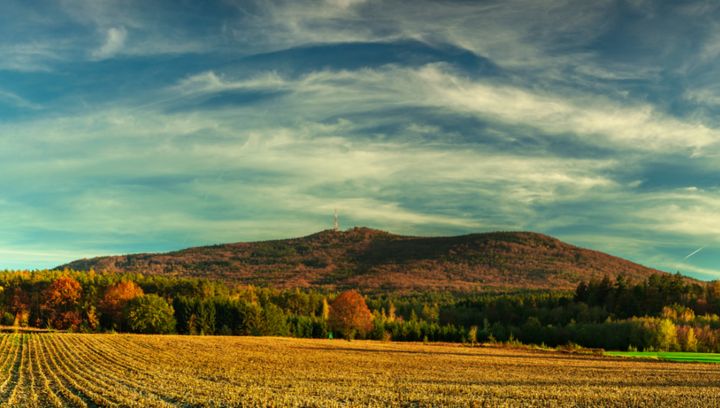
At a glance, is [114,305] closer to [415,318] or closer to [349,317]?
[349,317]

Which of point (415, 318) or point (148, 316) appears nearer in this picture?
point (148, 316)

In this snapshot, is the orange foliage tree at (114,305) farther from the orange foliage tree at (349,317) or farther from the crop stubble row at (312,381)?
the crop stubble row at (312,381)

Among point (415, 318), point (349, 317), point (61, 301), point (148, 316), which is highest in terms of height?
point (61, 301)

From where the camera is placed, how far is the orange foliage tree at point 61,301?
132 m

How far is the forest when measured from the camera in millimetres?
108625

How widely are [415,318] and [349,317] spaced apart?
23.2m

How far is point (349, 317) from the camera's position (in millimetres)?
115938

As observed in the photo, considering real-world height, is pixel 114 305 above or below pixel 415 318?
above

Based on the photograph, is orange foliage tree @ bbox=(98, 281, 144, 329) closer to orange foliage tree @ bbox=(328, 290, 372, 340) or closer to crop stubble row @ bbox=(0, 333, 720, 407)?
orange foliage tree @ bbox=(328, 290, 372, 340)

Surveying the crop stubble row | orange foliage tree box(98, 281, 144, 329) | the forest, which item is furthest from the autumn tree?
the crop stubble row

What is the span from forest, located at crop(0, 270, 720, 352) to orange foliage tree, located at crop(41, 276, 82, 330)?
22 centimetres

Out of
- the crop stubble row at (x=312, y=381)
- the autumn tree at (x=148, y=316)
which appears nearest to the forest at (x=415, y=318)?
the autumn tree at (x=148, y=316)

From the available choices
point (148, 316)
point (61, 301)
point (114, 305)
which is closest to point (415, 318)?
point (148, 316)

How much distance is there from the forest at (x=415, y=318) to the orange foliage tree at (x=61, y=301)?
22 centimetres
